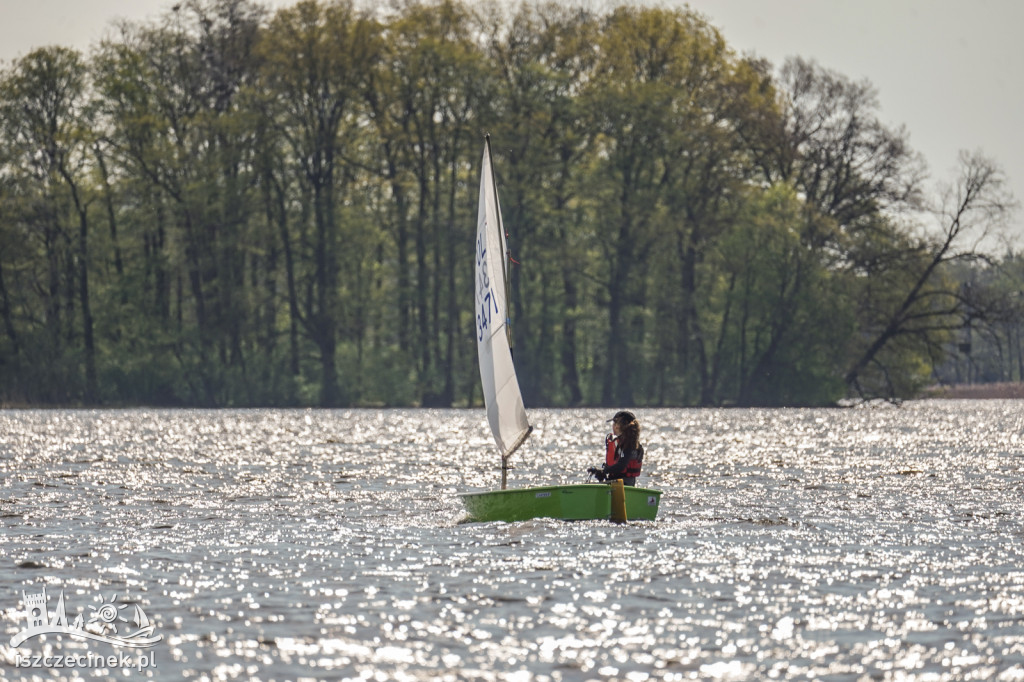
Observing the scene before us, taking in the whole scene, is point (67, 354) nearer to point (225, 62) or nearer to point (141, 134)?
point (141, 134)

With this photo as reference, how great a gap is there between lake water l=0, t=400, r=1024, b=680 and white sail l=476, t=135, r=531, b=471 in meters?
1.55

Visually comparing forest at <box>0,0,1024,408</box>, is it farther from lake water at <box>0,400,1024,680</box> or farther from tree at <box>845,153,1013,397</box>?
lake water at <box>0,400,1024,680</box>

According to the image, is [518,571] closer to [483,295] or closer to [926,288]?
[483,295]

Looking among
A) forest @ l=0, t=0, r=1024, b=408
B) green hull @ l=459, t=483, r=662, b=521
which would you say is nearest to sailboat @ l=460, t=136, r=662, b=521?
green hull @ l=459, t=483, r=662, b=521

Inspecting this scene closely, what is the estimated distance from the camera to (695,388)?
75188 mm

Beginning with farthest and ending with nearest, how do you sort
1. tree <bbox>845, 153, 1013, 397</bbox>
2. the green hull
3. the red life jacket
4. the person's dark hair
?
1. tree <bbox>845, 153, 1013, 397</bbox>
2. the red life jacket
3. the person's dark hair
4. the green hull

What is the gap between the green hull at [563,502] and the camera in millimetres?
19219

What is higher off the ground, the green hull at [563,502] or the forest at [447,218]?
the forest at [447,218]

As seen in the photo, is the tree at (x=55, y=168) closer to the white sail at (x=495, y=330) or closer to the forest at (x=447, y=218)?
the forest at (x=447, y=218)

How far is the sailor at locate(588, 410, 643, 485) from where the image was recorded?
65.8 feet

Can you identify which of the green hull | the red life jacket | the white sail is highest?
the white sail

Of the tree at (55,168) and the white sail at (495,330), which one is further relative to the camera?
the tree at (55,168)

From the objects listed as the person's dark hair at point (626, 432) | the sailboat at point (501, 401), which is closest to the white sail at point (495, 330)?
the sailboat at point (501, 401)

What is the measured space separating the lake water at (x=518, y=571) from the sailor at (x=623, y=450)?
814 millimetres
